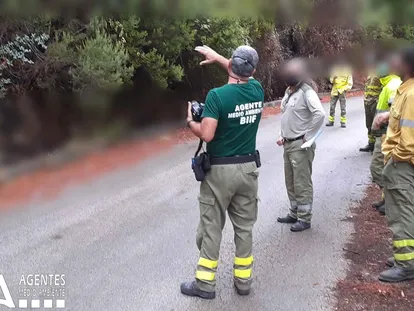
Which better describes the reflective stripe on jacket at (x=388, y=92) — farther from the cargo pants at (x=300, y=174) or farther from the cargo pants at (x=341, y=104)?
the cargo pants at (x=341, y=104)

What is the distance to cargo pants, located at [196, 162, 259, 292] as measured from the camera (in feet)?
12.6

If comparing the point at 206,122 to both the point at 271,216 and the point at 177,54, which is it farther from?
the point at 177,54

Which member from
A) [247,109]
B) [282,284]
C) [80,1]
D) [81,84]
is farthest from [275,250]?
[81,84]

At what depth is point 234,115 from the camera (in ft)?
12.3

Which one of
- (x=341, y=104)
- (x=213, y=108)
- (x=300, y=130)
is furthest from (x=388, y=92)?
(x=341, y=104)

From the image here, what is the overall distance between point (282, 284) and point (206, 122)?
5.12 feet

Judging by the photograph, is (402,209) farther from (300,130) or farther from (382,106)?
(382,106)

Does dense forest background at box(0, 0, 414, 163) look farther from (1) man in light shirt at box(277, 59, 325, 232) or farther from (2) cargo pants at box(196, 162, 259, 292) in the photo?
(2) cargo pants at box(196, 162, 259, 292)

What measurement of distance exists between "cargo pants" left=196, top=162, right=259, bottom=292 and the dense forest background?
1283mm

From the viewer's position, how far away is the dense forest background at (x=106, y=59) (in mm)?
5930

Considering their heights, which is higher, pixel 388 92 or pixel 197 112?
pixel 197 112

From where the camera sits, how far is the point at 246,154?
12.8ft

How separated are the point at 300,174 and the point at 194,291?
1.94 meters

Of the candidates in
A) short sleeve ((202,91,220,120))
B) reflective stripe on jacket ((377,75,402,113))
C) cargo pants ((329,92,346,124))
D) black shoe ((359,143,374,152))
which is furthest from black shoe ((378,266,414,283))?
cargo pants ((329,92,346,124))
